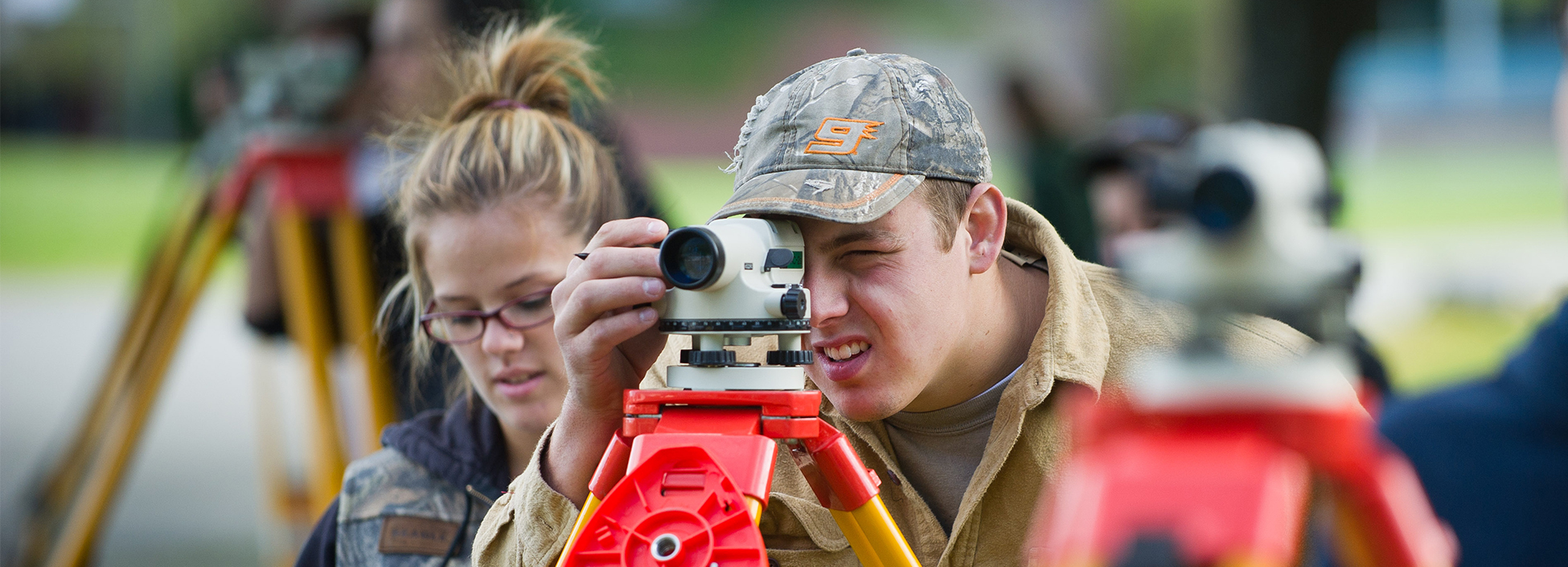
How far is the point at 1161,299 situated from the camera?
858 mm

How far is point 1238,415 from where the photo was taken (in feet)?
2.68

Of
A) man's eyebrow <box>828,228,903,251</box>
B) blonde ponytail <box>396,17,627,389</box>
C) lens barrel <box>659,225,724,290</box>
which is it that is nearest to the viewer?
lens barrel <box>659,225,724,290</box>

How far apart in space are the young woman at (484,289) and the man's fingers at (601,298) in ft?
2.03

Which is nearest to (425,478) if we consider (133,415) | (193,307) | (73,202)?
(193,307)

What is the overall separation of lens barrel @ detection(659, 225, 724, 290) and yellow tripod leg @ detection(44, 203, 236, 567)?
245cm

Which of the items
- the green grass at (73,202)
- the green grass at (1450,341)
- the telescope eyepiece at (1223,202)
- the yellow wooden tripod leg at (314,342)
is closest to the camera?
the telescope eyepiece at (1223,202)

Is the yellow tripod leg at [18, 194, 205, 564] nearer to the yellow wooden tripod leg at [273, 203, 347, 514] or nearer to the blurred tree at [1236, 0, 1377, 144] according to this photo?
the yellow wooden tripod leg at [273, 203, 347, 514]

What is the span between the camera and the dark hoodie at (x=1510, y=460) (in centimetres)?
121

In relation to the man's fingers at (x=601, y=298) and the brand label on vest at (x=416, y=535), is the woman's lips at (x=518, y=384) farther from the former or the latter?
the man's fingers at (x=601, y=298)

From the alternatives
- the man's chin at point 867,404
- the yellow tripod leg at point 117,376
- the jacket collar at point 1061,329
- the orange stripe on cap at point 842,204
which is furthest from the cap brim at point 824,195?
the yellow tripod leg at point 117,376

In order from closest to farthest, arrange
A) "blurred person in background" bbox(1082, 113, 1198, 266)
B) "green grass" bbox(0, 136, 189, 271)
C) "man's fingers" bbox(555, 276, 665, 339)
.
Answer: "man's fingers" bbox(555, 276, 665, 339)
"blurred person in background" bbox(1082, 113, 1198, 266)
"green grass" bbox(0, 136, 189, 271)

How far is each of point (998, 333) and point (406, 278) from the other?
1.26 meters

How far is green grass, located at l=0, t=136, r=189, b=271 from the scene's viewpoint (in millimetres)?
17188

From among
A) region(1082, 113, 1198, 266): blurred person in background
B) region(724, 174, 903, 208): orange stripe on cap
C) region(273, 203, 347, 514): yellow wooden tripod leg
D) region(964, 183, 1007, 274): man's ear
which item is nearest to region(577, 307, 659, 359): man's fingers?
region(724, 174, 903, 208): orange stripe on cap
